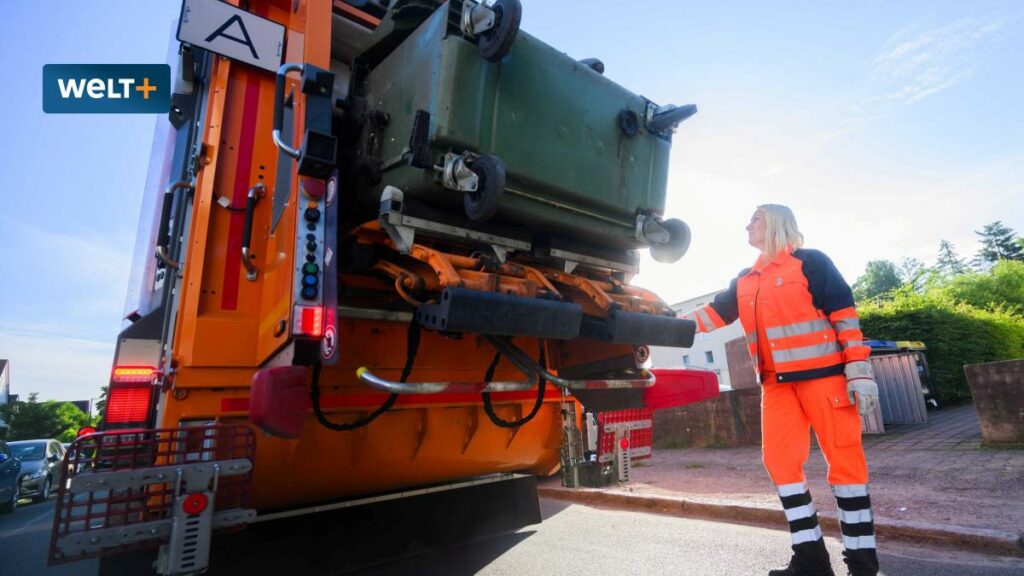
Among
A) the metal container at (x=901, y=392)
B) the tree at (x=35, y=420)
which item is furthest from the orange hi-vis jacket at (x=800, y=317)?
the tree at (x=35, y=420)

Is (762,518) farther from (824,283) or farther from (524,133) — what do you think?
(524,133)

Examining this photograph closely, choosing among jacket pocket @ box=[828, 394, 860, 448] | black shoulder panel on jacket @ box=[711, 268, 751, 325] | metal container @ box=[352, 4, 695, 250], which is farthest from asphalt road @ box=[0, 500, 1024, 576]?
metal container @ box=[352, 4, 695, 250]

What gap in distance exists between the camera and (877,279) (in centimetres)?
5441

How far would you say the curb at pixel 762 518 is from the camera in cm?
272

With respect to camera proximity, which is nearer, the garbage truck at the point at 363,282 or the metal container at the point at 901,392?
the garbage truck at the point at 363,282

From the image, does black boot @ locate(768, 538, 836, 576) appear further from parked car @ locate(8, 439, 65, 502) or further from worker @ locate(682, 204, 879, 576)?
parked car @ locate(8, 439, 65, 502)

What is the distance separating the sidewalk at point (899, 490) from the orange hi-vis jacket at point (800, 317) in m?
1.46

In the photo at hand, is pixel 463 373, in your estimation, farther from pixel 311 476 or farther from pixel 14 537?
pixel 14 537

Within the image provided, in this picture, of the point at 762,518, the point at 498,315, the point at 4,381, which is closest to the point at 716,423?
the point at 762,518

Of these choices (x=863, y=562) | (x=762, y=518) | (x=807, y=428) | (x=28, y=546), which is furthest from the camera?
(x=28, y=546)

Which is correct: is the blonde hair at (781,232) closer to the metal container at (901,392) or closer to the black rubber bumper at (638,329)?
the black rubber bumper at (638,329)

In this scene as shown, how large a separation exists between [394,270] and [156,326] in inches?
62.1

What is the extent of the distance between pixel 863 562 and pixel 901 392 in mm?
7812

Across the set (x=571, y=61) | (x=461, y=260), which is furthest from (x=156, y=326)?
(x=571, y=61)
